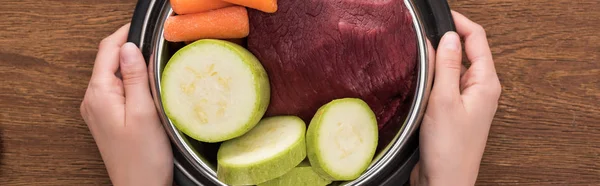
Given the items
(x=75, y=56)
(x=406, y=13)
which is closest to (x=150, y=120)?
(x=75, y=56)

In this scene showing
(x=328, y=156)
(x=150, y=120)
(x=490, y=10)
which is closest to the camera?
(x=328, y=156)

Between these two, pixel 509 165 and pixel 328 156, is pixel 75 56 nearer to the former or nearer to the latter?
pixel 328 156

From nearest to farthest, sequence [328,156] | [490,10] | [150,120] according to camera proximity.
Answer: [328,156], [150,120], [490,10]

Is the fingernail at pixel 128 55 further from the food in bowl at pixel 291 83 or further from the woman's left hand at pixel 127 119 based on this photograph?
the food in bowl at pixel 291 83

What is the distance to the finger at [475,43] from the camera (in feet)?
4.41

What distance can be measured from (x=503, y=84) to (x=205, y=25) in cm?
80

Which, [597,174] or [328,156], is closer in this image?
[328,156]

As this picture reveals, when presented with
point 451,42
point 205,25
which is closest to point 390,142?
point 451,42

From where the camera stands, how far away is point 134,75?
1272 millimetres

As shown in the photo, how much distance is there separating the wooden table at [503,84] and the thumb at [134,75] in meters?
0.22

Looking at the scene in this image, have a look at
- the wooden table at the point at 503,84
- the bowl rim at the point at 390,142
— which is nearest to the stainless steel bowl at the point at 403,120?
the bowl rim at the point at 390,142

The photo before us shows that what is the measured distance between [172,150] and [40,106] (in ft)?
1.45

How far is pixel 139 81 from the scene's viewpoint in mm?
1275

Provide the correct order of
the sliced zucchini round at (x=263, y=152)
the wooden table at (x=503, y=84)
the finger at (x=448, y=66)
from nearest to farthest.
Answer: the sliced zucchini round at (x=263, y=152), the finger at (x=448, y=66), the wooden table at (x=503, y=84)
